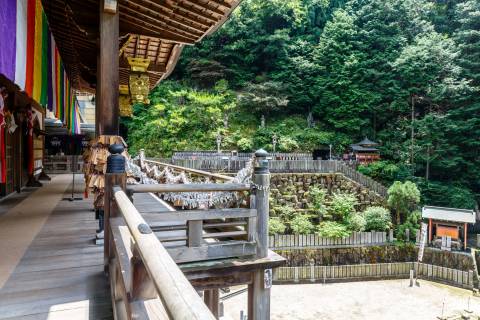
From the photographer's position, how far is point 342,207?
51.9 ft

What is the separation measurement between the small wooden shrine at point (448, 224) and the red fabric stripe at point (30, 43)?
16270 mm

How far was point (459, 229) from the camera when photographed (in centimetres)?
1481

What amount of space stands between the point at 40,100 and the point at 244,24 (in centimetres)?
2814

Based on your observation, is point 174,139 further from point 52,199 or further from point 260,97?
point 52,199

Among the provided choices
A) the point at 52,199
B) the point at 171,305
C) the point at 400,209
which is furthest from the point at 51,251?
the point at 400,209

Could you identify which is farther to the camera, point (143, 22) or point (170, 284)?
point (143, 22)

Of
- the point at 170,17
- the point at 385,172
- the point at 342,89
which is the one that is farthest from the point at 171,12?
the point at 342,89

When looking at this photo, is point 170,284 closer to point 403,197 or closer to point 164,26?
point 164,26

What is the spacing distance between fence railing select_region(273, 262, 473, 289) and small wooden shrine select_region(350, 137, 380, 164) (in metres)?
10.2

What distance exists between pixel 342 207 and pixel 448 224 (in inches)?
186

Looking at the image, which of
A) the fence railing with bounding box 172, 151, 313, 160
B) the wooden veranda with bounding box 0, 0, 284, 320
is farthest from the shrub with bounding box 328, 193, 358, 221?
the wooden veranda with bounding box 0, 0, 284, 320

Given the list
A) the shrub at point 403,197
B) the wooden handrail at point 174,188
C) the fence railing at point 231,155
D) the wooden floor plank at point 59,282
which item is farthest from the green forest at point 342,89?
the wooden handrail at point 174,188

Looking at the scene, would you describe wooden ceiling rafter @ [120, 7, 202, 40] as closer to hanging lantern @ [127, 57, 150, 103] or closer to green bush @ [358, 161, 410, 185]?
hanging lantern @ [127, 57, 150, 103]

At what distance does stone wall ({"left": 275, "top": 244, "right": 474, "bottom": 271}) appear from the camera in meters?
13.3
